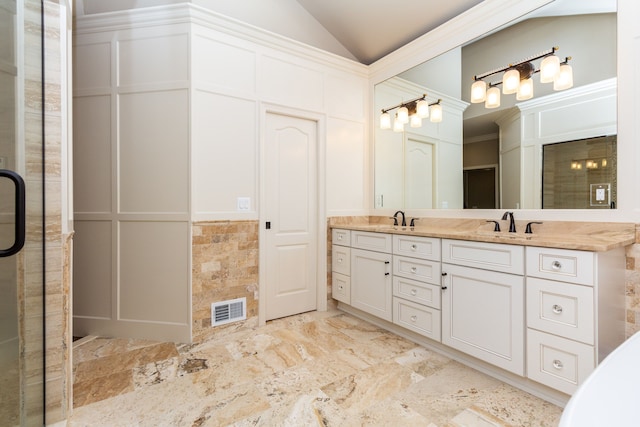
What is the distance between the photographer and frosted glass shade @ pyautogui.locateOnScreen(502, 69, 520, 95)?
86.0 inches

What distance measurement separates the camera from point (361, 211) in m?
3.52

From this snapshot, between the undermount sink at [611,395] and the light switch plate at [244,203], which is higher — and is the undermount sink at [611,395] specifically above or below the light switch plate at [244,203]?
below

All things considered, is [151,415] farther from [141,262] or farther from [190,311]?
[141,262]

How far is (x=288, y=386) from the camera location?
183 cm

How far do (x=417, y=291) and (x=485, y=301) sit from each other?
528 millimetres

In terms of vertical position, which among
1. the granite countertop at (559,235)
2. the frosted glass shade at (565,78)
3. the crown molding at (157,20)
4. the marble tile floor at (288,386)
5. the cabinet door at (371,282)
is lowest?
the marble tile floor at (288,386)

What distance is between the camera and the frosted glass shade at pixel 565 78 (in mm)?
1938

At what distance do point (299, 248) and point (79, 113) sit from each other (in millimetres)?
2294

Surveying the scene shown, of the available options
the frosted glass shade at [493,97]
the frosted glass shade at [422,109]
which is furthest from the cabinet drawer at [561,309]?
the frosted glass shade at [422,109]

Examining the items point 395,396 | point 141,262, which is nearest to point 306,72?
point 141,262

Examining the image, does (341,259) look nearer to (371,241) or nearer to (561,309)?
(371,241)

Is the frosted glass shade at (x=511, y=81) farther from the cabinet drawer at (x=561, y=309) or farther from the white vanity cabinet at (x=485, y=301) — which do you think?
the cabinet drawer at (x=561, y=309)

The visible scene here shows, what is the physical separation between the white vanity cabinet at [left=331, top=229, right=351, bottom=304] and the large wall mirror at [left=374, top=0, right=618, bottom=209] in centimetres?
72

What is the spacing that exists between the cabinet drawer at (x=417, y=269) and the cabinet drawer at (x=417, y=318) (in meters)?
0.22
